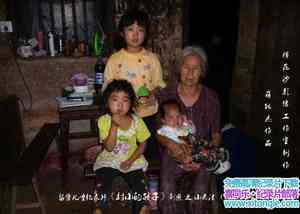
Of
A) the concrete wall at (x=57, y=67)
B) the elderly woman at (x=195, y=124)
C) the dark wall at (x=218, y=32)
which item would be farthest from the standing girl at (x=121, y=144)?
the dark wall at (x=218, y=32)

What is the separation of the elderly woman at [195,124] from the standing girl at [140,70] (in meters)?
0.28

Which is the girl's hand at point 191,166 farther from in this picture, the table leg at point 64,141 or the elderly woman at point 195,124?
the table leg at point 64,141

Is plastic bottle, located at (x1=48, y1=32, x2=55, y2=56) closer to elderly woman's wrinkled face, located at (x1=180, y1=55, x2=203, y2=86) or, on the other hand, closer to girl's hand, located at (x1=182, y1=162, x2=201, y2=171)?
elderly woman's wrinkled face, located at (x1=180, y1=55, x2=203, y2=86)

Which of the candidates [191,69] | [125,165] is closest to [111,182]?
[125,165]

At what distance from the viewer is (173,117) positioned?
2684 mm

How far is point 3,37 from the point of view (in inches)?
152

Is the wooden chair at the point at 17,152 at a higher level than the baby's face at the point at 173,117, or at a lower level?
lower

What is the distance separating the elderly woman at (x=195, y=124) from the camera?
2.62m

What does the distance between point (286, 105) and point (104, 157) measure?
180 centimetres

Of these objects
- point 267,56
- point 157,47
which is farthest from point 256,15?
point 157,47

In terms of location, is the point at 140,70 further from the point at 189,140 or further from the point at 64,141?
the point at 64,141

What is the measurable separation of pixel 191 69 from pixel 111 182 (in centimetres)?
103

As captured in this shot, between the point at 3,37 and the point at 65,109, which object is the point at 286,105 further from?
the point at 3,37

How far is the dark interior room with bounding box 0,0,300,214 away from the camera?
3241 millimetres
